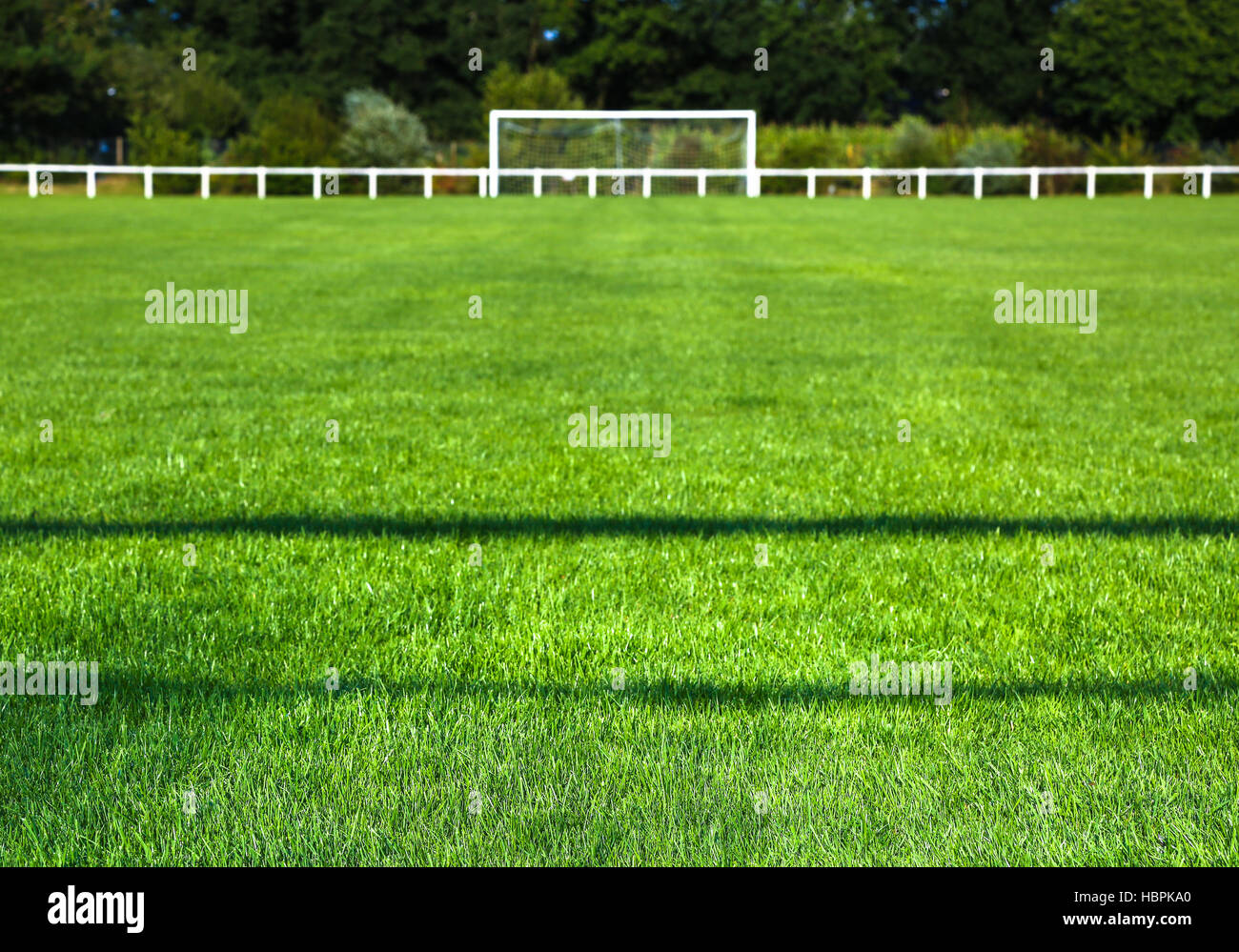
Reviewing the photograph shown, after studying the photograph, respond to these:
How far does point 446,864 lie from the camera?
3.36 metres

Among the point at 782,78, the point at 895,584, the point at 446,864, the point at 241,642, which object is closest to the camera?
the point at 446,864

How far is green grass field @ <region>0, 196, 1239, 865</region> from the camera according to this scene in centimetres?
362

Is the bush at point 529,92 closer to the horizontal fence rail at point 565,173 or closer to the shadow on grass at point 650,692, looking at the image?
the horizontal fence rail at point 565,173

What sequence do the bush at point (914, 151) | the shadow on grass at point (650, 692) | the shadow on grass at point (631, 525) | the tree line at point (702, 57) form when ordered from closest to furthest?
1. the shadow on grass at point (650, 692)
2. the shadow on grass at point (631, 525)
3. the bush at point (914, 151)
4. the tree line at point (702, 57)

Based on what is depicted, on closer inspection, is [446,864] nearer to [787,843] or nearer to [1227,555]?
[787,843]

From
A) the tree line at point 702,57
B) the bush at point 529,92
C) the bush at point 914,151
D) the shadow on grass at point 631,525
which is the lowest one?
the shadow on grass at point 631,525

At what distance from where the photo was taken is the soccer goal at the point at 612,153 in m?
56.0

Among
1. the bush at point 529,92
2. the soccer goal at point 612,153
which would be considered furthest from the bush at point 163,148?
the bush at point 529,92

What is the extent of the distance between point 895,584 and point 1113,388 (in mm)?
5867

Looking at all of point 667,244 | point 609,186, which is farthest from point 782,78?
point 667,244

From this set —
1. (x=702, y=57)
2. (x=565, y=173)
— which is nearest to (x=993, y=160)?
(x=565, y=173)

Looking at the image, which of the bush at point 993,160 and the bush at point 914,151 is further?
the bush at point 914,151

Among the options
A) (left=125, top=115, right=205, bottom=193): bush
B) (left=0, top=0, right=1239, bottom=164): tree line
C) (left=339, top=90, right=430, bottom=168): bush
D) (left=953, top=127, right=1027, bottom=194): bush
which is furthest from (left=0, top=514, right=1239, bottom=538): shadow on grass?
(left=0, top=0, right=1239, bottom=164): tree line

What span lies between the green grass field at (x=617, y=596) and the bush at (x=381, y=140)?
44719mm
